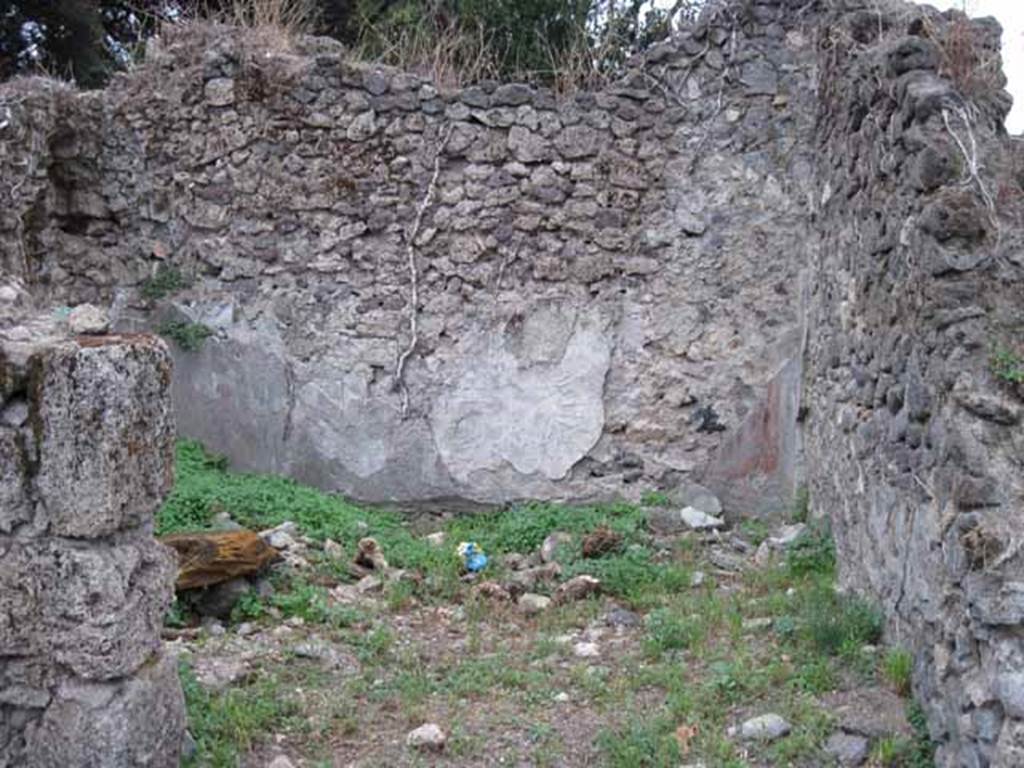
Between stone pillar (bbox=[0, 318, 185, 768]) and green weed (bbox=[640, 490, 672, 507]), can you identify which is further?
green weed (bbox=[640, 490, 672, 507])

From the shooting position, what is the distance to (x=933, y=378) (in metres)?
3.56

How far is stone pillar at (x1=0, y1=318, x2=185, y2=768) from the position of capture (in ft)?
9.53

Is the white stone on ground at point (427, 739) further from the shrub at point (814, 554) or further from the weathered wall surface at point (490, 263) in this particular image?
the weathered wall surface at point (490, 263)

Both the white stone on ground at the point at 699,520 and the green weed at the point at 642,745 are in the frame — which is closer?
the green weed at the point at 642,745

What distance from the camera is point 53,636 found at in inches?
116

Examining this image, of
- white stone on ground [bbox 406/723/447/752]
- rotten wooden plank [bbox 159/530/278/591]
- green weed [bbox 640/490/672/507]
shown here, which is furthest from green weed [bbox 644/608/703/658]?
green weed [bbox 640/490/672/507]

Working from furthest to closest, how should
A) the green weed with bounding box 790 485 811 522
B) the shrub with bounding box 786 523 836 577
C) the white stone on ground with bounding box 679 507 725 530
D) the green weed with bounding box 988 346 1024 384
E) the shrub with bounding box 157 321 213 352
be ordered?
1. the shrub with bounding box 157 321 213 352
2. the white stone on ground with bounding box 679 507 725 530
3. the green weed with bounding box 790 485 811 522
4. the shrub with bounding box 786 523 836 577
5. the green weed with bounding box 988 346 1024 384

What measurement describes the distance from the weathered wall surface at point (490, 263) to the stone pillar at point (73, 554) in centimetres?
365

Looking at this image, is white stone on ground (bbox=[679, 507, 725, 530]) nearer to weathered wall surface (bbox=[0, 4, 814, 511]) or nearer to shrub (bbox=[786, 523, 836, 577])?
weathered wall surface (bbox=[0, 4, 814, 511])

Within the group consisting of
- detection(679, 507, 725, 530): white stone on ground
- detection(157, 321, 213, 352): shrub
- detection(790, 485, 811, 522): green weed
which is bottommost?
detection(679, 507, 725, 530): white stone on ground

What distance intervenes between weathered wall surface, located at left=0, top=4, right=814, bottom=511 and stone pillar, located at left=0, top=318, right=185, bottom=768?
12.0ft

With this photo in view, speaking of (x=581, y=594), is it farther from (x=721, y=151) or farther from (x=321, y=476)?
(x=721, y=151)

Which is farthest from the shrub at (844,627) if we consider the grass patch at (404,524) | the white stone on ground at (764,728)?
the grass patch at (404,524)

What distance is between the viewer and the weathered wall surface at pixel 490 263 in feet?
21.3
